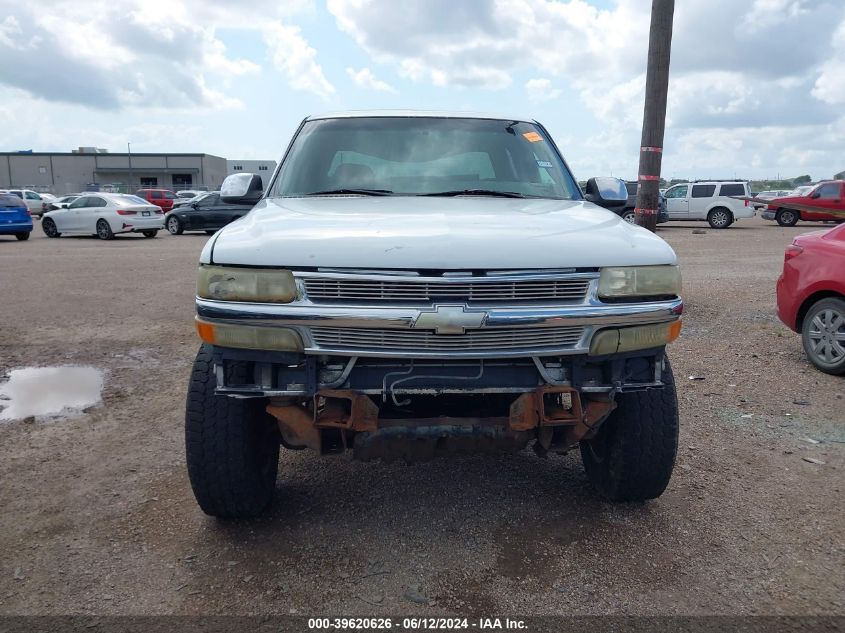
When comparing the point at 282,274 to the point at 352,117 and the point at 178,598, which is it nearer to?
the point at 178,598

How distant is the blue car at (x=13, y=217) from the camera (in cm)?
2012

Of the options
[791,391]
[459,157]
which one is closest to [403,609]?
[459,157]

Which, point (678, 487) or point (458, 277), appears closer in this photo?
point (458, 277)

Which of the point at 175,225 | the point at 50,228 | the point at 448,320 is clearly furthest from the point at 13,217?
the point at 448,320

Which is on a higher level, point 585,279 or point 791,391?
point 585,279

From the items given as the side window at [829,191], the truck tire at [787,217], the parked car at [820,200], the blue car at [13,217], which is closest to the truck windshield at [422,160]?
the blue car at [13,217]

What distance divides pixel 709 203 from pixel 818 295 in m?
21.2

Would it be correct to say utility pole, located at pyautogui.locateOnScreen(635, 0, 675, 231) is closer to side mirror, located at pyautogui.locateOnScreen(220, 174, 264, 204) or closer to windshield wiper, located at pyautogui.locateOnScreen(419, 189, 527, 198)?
windshield wiper, located at pyautogui.locateOnScreen(419, 189, 527, 198)

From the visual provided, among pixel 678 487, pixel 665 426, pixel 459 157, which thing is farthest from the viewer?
pixel 459 157

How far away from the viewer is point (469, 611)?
8.43 ft

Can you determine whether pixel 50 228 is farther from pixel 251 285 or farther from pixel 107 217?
pixel 251 285

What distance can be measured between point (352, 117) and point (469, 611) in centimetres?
294

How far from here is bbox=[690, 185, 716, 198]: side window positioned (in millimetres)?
25022

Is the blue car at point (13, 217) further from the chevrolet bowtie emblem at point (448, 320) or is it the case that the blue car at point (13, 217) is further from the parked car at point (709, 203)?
the chevrolet bowtie emblem at point (448, 320)
